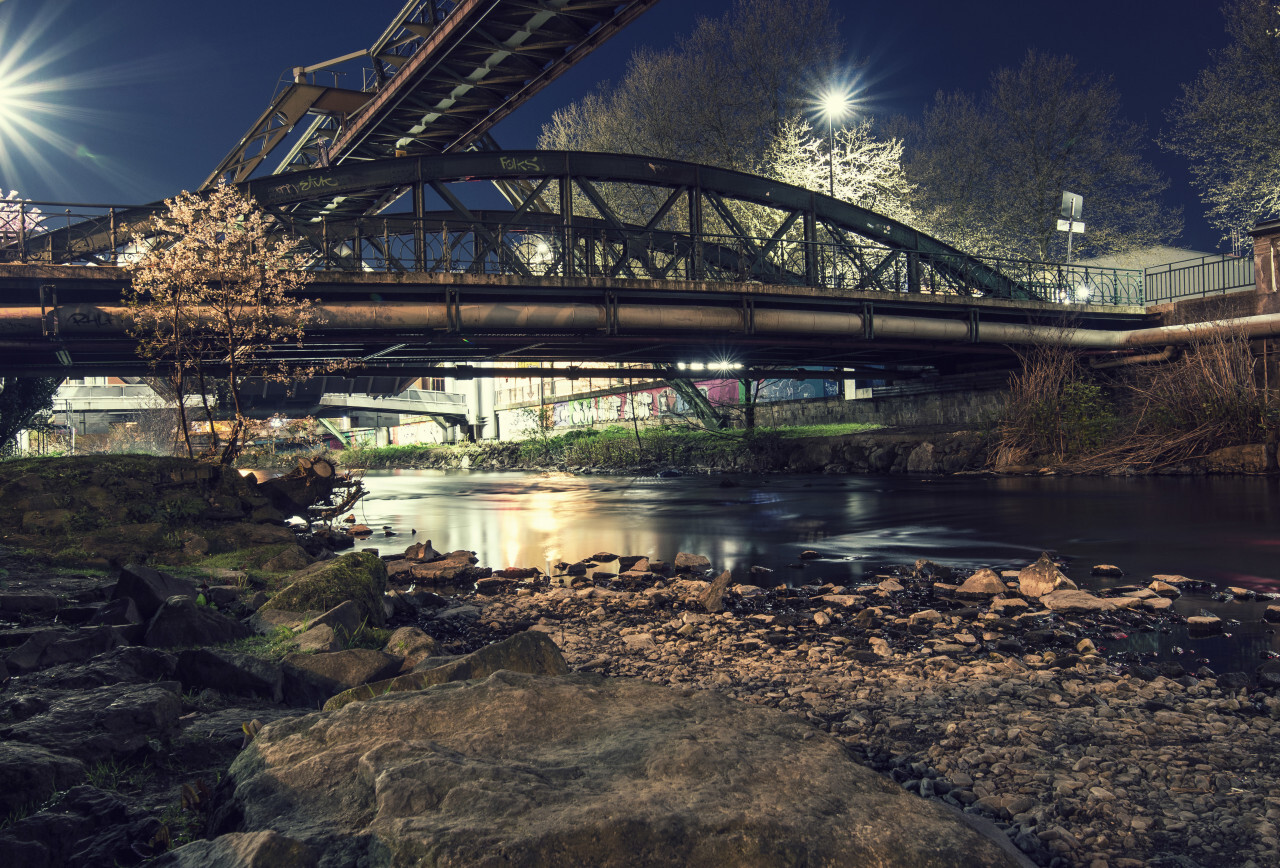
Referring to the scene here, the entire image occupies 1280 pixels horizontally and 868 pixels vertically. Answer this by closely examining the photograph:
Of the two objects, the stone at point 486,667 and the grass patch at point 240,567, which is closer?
the stone at point 486,667

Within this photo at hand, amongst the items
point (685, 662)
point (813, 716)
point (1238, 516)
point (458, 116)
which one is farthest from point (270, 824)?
point (458, 116)

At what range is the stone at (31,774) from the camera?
2479mm

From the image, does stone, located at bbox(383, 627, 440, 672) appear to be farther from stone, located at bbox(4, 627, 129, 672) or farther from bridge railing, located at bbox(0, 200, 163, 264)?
bridge railing, located at bbox(0, 200, 163, 264)

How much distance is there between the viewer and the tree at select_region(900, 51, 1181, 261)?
4416 cm

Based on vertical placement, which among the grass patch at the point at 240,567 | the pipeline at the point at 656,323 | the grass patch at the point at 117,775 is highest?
the pipeline at the point at 656,323

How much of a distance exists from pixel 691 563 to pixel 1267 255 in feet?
88.9

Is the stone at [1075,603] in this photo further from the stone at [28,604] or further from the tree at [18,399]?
the tree at [18,399]

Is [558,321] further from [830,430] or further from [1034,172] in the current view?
[1034,172]

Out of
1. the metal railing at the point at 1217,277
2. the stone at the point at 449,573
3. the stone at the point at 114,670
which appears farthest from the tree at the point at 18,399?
the metal railing at the point at 1217,277

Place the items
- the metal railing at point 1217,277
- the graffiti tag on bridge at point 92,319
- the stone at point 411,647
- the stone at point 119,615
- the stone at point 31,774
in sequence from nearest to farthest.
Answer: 1. the stone at point 31,774
2. the stone at point 411,647
3. the stone at point 119,615
4. the graffiti tag on bridge at point 92,319
5. the metal railing at point 1217,277

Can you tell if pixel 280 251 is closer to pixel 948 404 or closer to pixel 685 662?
pixel 685 662

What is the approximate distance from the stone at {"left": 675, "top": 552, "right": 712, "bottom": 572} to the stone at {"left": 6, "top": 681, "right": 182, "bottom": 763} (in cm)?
688

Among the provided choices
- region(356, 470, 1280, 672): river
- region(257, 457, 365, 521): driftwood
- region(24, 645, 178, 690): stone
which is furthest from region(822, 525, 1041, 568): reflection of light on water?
region(257, 457, 365, 521): driftwood

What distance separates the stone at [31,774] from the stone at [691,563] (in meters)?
7.51
